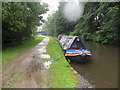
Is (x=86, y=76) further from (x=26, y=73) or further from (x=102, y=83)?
(x=26, y=73)

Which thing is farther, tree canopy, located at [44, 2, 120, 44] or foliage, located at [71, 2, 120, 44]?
tree canopy, located at [44, 2, 120, 44]

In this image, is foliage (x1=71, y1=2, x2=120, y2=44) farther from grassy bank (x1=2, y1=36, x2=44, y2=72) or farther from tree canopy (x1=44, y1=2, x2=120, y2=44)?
grassy bank (x1=2, y1=36, x2=44, y2=72)

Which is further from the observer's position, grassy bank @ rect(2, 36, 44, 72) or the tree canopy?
the tree canopy

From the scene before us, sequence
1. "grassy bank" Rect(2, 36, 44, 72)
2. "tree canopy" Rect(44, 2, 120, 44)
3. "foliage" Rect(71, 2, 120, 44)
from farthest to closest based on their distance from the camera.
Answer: "tree canopy" Rect(44, 2, 120, 44)
"foliage" Rect(71, 2, 120, 44)
"grassy bank" Rect(2, 36, 44, 72)

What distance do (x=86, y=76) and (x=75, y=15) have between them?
2998 cm

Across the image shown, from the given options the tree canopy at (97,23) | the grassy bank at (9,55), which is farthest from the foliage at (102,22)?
the grassy bank at (9,55)

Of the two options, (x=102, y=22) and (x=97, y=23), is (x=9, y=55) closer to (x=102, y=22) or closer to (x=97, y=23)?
(x=102, y=22)

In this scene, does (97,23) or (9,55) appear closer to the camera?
(9,55)

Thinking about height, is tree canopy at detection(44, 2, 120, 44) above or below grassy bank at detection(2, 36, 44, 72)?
above

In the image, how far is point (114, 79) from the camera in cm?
551

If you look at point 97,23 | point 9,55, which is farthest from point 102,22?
point 9,55

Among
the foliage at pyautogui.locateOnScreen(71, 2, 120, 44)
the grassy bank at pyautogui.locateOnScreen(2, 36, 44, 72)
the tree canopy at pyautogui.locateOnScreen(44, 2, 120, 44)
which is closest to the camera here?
the grassy bank at pyautogui.locateOnScreen(2, 36, 44, 72)

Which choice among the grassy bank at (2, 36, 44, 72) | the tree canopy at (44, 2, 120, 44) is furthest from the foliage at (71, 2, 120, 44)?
the grassy bank at (2, 36, 44, 72)

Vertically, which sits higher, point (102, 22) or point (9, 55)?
point (102, 22)
